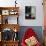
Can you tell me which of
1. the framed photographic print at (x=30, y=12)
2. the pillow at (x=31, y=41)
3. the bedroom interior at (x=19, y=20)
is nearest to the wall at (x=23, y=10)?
the bedroom interior at (x=19, y=20)

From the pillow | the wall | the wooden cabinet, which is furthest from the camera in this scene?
Result: the wall

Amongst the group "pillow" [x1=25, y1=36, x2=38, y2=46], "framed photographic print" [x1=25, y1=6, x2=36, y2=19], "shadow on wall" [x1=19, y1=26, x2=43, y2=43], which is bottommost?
"pillow" [x1=25, y1=36, x2=38, y2=46]

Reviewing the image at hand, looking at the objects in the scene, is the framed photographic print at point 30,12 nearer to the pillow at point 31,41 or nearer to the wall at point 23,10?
the wall at point 23,10

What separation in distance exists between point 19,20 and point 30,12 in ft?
1.54

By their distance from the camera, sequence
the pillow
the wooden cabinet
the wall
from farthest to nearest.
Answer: the wall → the wooden cabinet → the pillow

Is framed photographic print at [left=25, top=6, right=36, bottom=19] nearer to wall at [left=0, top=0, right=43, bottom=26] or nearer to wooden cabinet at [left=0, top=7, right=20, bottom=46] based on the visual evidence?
wall at [left=0, top=0, right=43, bottom=26]

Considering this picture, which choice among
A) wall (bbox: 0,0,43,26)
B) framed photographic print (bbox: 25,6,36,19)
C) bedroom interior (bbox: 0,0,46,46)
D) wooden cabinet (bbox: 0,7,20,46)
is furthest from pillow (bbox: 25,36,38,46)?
framed photographic print (bbox: 25,6,36,19)

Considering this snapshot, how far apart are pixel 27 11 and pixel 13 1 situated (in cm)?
59

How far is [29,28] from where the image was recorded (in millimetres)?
5316

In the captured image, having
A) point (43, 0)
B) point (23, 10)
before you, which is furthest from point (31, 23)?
point (43, 0)

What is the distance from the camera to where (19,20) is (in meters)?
5.36

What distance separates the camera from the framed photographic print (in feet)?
17.6

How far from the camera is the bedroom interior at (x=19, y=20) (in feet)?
17.2

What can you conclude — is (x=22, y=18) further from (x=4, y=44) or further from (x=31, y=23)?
(x=4, y=44)
